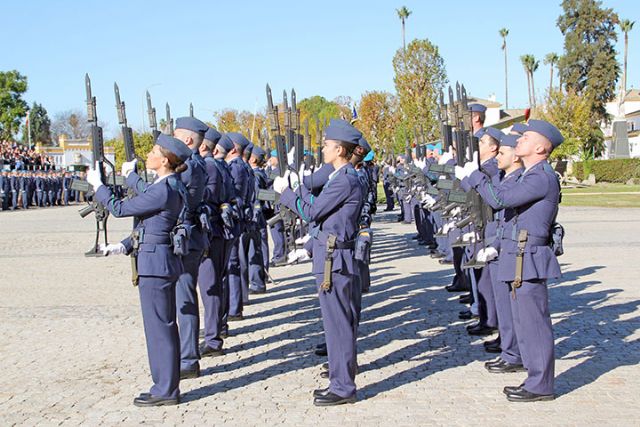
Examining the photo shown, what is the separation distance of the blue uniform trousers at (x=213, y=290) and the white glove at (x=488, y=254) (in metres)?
2.66

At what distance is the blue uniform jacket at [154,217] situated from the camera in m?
6.04

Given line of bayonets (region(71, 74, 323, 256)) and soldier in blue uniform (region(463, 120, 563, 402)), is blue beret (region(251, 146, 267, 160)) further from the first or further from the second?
soldier in blue uniform (region(463, 120, 563, 402))

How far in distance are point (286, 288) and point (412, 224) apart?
1220 cm

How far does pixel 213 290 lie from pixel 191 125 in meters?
1.65

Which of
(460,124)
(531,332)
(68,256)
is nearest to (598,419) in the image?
(531,332)

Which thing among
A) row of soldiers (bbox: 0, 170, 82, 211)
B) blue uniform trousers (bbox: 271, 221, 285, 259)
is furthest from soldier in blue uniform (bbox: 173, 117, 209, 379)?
row of soldiers (bbox: 0, 170, 82, 211)

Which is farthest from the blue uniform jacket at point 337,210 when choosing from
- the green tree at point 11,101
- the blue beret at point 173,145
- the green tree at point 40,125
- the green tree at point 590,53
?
the green tree at point 40,125

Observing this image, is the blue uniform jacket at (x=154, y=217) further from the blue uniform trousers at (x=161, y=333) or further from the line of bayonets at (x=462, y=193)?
the line of bayonets at (x=462, y=193)

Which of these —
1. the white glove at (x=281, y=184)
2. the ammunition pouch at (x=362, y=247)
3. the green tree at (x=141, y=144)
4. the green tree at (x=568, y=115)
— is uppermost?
the green tree at (x=568, y=115)

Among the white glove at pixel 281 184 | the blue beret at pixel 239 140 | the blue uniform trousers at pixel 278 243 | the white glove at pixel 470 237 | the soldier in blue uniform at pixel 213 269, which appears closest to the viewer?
the white glove at pixel 281 184

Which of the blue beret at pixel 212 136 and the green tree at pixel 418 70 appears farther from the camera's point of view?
the green tree at pixel 418 70

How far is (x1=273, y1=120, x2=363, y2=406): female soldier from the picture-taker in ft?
20.2

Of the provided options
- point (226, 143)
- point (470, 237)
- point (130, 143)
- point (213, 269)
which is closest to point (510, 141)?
point (470, 237)

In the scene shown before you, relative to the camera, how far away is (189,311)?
7.20 meters
